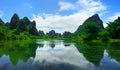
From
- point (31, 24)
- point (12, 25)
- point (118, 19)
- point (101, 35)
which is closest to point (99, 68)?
point (101, 35)

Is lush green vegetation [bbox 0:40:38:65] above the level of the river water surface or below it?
above

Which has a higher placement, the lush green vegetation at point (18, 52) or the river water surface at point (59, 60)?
the lush green vegetation at point (18, 52)

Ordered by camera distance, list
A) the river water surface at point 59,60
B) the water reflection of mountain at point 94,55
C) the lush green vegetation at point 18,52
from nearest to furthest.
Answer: the river water surface at point 59,60, the water reflection of mountain at point 94,55, the lush green vegetation at point 18,52

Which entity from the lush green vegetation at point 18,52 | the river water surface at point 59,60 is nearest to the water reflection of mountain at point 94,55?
the river water surface at point 59,60

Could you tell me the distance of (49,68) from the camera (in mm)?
13102

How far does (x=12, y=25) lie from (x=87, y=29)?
75.3 metres

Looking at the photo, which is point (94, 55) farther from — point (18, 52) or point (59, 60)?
point (18, 52)

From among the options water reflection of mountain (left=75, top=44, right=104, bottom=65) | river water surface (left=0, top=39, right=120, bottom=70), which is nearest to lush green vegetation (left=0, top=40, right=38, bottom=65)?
river water surface (left=0, top=39, right=120, bottom=70)

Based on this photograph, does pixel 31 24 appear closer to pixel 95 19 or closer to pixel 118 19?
pixel 95 19

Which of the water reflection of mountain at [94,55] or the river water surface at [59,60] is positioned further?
the water reflection of mountain at [94,55]

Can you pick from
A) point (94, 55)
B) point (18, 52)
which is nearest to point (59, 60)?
point (94, 55)

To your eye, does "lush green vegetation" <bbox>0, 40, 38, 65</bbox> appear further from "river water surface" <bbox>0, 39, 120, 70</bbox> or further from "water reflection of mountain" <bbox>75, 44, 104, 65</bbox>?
"water reflection of mountain" <bbox>75, 44, 104, 65</bbox>

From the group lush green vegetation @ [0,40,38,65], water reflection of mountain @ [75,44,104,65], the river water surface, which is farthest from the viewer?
lush green vegetation @ [0,40,38,65]

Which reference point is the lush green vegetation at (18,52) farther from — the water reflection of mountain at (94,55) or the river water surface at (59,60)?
the water reflection of mountain at (94,55)
